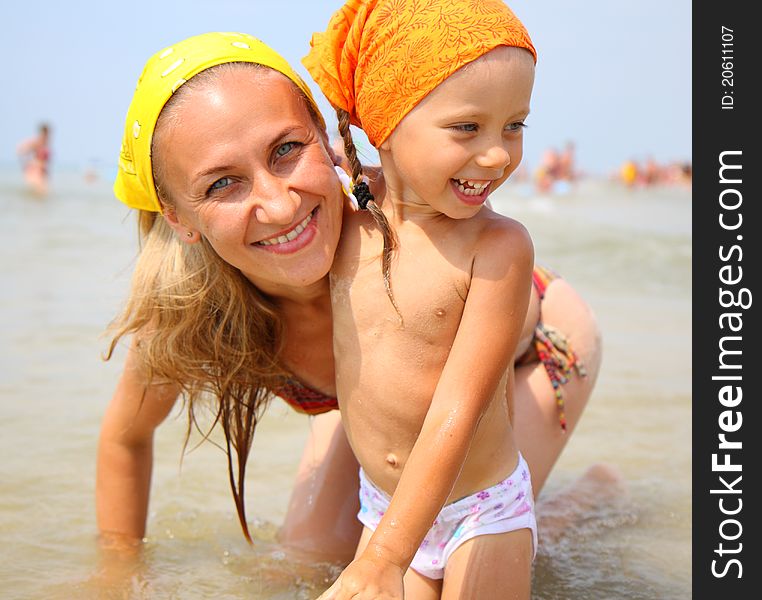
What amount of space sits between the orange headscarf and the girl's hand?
100 centimetres

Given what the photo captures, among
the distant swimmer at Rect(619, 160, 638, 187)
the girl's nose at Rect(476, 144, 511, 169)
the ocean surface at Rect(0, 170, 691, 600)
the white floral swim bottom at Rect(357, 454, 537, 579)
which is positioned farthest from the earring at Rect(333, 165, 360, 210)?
the distant swimmer at Rect(619, 160, 638, 187)

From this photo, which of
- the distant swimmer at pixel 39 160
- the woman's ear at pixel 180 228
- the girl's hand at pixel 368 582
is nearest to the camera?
the girl's hand at pixel 368 582

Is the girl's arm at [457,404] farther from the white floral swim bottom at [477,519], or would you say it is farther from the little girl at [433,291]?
the white floral swim bottom at [477,519]

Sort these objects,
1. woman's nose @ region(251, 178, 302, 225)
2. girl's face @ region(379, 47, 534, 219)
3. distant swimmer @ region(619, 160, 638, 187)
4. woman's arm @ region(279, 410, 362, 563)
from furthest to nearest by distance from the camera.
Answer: distant swimmer @ region(619, 160, 638, 187)
woman's arm @ region(279, 410, 362, 563)
woman's nose @ region(251, 178, 302, 225)
girl's face @ region(379, 47, 534, 219)

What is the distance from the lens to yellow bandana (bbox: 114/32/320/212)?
2.46 metres

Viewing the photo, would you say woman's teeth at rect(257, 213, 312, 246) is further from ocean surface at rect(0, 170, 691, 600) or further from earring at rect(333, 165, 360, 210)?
ocean surface at rect(0, 170, 691, 600)

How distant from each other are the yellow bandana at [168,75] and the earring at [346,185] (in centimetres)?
19

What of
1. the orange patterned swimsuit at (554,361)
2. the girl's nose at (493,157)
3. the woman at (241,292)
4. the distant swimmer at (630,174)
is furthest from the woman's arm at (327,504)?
the distant swimmer at (630,174)

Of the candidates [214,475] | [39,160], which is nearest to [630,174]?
[39,160]

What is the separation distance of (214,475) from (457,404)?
7.11 ft

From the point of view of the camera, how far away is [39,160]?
1923 centimetres

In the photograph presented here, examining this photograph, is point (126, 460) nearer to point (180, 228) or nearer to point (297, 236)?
point (180, 228)

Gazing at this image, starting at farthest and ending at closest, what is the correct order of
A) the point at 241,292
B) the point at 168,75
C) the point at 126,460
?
the point at 126,460, the point at 241,292, the point at 168,75

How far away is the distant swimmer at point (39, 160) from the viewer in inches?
741
